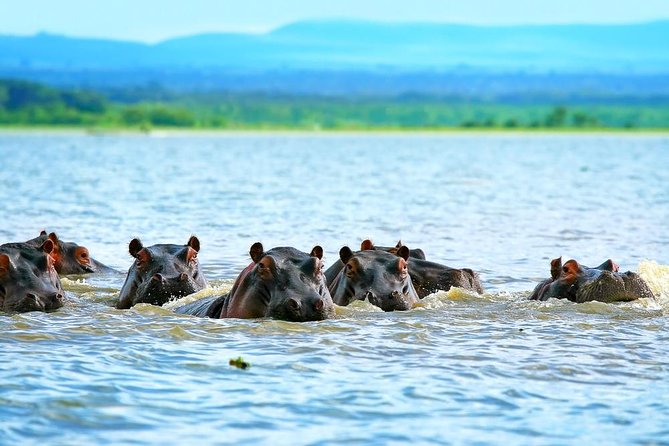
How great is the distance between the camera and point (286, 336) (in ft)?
31.5

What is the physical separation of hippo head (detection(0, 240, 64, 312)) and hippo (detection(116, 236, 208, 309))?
559 millimetres

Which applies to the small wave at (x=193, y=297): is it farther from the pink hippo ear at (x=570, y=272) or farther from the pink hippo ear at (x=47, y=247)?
the pink hippo ear at (x=570, y=272)

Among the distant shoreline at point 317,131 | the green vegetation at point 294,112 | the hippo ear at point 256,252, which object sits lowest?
the distant shoreline at point 317,131

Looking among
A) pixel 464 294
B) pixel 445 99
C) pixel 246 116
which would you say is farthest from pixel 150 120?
pixel 464 294

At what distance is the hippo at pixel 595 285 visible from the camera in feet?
36.4

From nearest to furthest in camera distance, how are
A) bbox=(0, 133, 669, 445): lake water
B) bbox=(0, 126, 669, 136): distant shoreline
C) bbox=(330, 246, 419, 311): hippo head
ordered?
1. bbox=(0, 133, 669, 445): lake water
2. bbox=(330, 246, 419, 311): hippo head
3. bbox=(0, 126, 669, 136): distant shoreline

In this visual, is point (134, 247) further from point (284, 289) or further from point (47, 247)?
point (284, 289)

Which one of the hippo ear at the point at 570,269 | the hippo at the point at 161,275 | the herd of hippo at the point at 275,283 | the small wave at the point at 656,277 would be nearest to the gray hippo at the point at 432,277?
the herd of hippo at the point at 275,283

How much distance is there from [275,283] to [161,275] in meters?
1.31

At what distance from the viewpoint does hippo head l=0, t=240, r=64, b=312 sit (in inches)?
409

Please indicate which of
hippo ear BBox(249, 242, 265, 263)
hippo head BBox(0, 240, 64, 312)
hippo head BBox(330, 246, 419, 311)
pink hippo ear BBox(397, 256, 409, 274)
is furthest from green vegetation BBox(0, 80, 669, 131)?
hippo ear BBox(249, 242, 265, 263)

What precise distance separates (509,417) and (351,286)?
10.7ft

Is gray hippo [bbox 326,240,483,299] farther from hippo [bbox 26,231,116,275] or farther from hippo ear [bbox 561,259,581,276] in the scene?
hippo [bbox 26,231,116,275]

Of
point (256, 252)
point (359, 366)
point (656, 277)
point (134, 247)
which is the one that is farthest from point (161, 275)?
point (656, 277)
